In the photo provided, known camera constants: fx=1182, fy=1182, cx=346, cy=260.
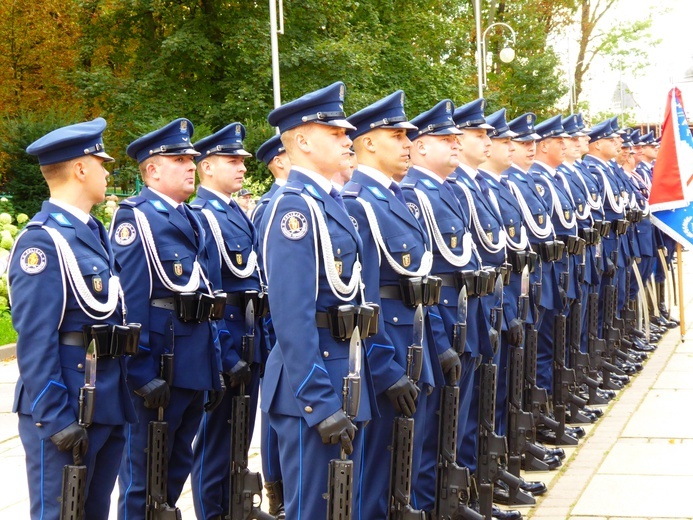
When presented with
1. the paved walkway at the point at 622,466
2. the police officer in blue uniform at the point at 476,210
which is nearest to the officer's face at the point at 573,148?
the paved walkway at the point at 622,466

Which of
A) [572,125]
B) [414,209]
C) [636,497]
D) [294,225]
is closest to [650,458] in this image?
[636,497]

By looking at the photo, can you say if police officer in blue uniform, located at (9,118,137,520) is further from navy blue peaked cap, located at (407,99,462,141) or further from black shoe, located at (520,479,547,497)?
black shoe, located at (520,479,547,497)

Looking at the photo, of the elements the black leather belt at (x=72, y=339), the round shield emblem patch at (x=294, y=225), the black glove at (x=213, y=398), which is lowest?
the black glove at (x=213, y=398)

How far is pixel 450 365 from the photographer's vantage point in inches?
227

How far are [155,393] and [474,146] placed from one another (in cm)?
289

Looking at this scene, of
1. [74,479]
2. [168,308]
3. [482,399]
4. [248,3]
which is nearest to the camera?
[74,479]

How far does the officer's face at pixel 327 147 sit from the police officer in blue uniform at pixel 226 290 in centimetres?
147

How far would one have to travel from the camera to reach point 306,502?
4520mm

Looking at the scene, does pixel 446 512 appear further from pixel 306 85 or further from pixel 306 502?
pixel 306 85

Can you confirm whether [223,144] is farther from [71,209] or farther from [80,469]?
[80,469]

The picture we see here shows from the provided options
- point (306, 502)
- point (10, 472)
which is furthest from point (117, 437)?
point (10, 472)

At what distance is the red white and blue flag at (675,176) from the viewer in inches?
479

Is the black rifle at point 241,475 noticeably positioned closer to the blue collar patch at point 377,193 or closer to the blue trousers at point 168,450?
the blue trousers at point 168,450

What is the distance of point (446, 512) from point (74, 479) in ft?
6.88
